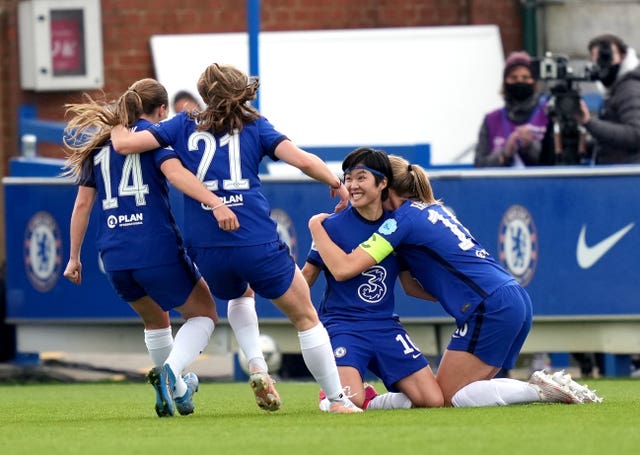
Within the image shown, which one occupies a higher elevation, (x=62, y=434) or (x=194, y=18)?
(x=194, y=18)

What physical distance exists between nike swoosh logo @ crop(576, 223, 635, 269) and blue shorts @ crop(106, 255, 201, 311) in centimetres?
429

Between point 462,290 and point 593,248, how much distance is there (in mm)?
3736

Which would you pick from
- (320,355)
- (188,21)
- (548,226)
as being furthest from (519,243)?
(188,21)

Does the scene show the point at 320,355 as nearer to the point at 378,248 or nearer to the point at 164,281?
the point at 378,248

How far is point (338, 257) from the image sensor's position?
8.51m

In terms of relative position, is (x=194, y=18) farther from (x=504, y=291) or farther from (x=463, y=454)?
(x=463, y=454)

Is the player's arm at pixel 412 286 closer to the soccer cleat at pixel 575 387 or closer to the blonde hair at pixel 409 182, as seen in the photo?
the blonde hair at pixel 409 182

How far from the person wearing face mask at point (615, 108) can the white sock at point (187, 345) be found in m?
4.68

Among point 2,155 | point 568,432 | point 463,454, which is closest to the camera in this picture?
point 463,454

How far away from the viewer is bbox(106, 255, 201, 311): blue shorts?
834 cm

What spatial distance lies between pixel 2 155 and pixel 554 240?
6.71 meters

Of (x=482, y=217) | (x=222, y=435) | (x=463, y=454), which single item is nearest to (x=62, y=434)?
(x=222, y=435)

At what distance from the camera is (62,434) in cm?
759

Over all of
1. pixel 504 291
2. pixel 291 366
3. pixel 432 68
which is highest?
pixel 432 68
